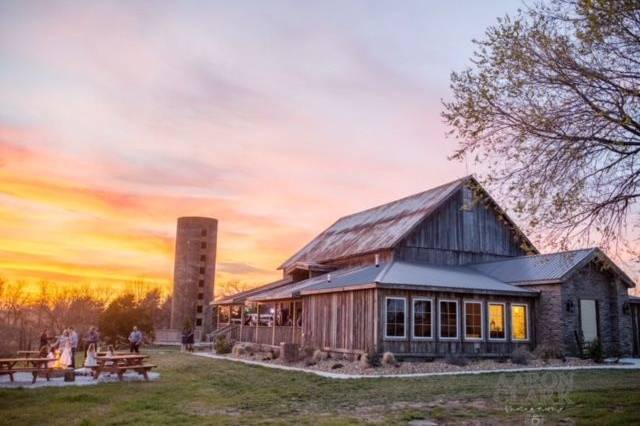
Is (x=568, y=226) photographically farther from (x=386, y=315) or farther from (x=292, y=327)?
(x=292, y=327)

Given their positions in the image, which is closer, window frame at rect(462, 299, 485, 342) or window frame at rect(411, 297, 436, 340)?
window frame at rect(411, 297, 436, 340)

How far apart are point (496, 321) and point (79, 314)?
51984 mm

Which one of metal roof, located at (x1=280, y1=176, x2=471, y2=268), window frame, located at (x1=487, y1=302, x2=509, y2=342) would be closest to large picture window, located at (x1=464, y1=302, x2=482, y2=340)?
window frame, located at (x1=487, y1=302, x2=509, y2=342)

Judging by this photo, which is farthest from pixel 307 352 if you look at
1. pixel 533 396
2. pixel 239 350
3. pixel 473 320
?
pixel 533 396

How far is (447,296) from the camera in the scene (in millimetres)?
22859

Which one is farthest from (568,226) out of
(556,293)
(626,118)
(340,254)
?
(340,254)

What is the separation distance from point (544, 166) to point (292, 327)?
17728mm

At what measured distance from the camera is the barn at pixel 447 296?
21984 mm

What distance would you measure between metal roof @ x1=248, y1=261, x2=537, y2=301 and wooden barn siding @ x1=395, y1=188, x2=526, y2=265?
138 centimetres

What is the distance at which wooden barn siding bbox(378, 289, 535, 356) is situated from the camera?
70.3ft

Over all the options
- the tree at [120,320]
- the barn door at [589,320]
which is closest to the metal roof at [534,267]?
the barn door at [589,320]

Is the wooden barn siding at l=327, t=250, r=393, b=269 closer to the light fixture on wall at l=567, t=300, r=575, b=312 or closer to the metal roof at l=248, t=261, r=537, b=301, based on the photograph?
the metal roof at l=248, t=261, r=537, b=301

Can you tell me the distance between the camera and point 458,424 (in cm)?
966

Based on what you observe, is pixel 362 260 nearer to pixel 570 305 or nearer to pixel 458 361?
pixel 458 361
